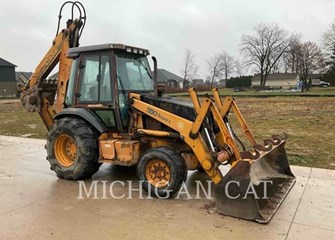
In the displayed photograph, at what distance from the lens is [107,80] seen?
18.5 feet

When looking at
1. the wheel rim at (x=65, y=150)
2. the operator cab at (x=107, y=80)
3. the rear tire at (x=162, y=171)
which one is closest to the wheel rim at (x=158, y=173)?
the rear tire at (x=162, y=171)

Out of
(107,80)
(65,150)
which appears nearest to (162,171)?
(107,80)

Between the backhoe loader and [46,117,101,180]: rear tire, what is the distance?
0.02m

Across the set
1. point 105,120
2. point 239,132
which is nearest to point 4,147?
point 105,120

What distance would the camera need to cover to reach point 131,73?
5.91m

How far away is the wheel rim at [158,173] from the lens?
500 cm

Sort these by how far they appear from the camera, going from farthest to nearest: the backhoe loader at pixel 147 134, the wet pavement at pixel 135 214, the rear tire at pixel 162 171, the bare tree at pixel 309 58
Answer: the bare tree at pixel 309 58 < the rear tire at pixel 162 171 < the backhoe loader at pixel 147 134 < the wet pavement at pixel 135 214

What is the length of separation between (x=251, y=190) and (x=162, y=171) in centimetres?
138

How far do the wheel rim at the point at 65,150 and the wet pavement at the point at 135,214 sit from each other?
349 mm

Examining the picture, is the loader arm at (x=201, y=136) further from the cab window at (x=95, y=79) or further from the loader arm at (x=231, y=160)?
the cab window at (x=95, y=79)

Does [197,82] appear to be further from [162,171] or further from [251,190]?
[251,190]

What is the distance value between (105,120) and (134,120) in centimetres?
49

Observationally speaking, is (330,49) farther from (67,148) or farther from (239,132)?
(67,148)

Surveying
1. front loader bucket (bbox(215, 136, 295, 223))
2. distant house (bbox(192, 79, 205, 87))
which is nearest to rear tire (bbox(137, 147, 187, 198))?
front loader bucket (bbox(215, 136, 295, 223))
